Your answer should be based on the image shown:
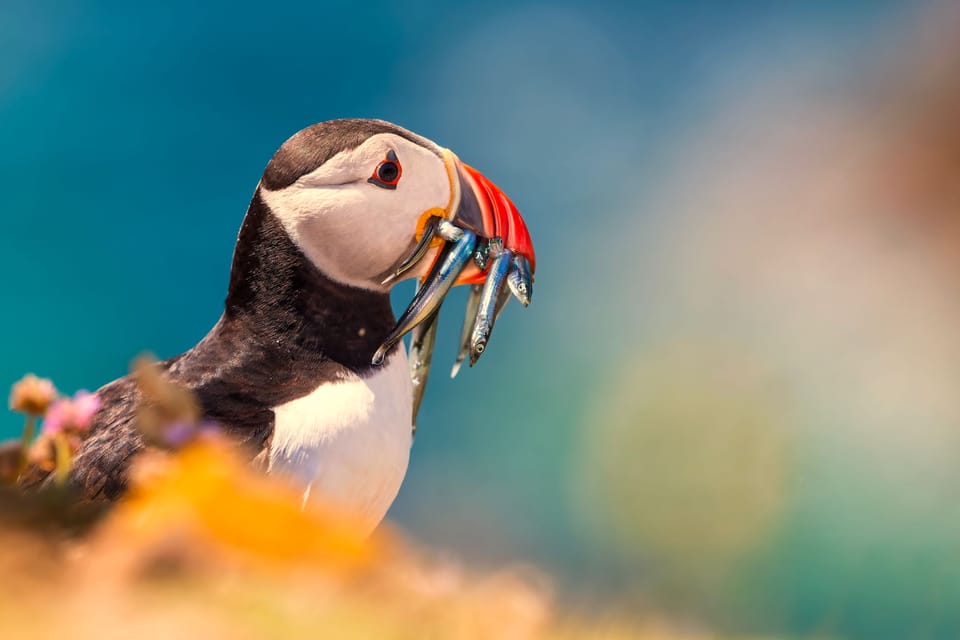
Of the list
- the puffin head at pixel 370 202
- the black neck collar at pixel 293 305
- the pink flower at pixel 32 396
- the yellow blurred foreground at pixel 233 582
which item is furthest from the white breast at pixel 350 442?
the yellow blurred foreground at pixel 233 582

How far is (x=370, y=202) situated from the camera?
2822 mm

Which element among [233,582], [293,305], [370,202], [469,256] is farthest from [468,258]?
[233,582]

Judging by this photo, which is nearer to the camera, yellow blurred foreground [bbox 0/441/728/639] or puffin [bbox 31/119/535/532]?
yellow blurred foreground [bbox 0/441/728/639]

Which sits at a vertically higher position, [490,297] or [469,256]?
[469,256]

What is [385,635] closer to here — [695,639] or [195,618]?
[195,618]

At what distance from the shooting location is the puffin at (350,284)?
267 centimetres

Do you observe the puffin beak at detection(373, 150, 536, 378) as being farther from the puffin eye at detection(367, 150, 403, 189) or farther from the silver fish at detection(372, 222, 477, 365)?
the puffin eye at detection(367, 150, 403, 189)

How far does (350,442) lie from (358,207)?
2.23 ft

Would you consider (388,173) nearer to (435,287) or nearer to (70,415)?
(435,287)

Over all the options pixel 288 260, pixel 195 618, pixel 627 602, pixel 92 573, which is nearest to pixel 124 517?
pixel 92 573

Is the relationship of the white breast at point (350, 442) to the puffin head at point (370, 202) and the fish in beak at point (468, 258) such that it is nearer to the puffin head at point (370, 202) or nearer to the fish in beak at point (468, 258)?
the fish in beak at point (468, 258)

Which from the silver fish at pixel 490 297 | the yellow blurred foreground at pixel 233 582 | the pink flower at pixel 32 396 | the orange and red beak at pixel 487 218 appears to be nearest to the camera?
the yellow blurred foreground at pixel 233 582

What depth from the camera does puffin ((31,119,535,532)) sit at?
267 cm

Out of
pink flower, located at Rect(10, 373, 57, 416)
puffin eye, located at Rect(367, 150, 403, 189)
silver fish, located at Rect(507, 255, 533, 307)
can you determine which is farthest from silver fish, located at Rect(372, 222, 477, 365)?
pink flower, located at Rect(10, 373, 57, 416)
